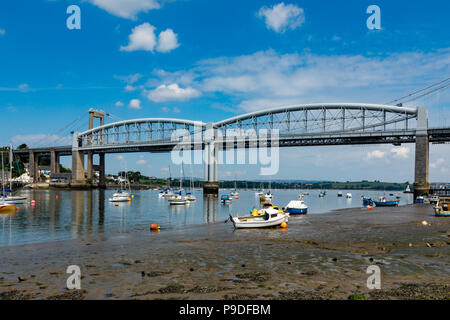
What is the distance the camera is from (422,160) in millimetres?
86875

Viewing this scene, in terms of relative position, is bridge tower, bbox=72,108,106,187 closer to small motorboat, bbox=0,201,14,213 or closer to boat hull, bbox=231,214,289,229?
small motorboat, bbox=0,201,14,213

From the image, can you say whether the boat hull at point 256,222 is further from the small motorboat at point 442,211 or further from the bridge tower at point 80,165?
the bridge tower at point 80,165

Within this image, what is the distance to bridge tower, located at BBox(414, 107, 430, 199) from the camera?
8594 centimetres

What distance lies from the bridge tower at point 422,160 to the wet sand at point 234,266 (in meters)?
64.0

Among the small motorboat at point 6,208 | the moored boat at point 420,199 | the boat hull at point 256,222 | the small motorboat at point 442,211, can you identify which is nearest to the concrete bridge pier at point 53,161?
the small motorboat at point 6,208

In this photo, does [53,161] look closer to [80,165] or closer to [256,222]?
[80,165]

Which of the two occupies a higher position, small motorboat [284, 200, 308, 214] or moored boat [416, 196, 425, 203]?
small motorboat [284, 200, 308, 214]

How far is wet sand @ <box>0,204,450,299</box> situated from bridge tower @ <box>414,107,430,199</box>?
64.0 meters

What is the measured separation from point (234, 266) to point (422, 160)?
276 ft

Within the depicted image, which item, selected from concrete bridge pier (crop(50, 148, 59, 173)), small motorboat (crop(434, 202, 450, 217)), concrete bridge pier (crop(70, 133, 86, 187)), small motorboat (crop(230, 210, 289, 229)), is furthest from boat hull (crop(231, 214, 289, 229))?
concrete bridge pier (crop(50, 148, 59, 173))

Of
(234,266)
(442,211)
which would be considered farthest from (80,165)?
(234,266)

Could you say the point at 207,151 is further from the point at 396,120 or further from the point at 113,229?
the point at 113,229
